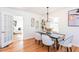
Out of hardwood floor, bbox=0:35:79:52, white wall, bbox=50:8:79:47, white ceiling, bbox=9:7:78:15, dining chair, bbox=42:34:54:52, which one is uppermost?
white ceiling, bbox=9:7:78:15

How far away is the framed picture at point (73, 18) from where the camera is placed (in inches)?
98.4

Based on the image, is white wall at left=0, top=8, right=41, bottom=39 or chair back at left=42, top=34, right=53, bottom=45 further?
chair back at left=42, top=34, right=53, bottom=45

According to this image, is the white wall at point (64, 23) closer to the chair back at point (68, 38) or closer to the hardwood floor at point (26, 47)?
the chair back at point (68, 38)

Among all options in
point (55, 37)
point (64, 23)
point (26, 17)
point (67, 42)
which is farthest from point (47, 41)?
point (26, 17)

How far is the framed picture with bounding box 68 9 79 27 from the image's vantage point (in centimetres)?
250

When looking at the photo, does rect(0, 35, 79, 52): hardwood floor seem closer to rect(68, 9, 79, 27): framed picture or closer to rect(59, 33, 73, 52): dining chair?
rect(59, 33, 73, 52): dining chair

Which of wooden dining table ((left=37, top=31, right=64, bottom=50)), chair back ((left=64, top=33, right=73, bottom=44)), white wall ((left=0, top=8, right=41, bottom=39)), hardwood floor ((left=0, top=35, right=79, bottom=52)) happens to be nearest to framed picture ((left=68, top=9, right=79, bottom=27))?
A: chair back ((left=64, top=33, right=73, bottom=44))

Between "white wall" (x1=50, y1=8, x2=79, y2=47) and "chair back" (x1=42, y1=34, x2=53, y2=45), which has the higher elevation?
"white wall" (x1=50, y1=8, x2=79, y2=47)

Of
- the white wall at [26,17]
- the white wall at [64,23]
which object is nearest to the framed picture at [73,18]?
the white wall at [64,23]

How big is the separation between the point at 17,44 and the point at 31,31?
47 cm

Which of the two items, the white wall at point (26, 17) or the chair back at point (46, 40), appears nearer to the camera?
the white wall at point (26, 17)

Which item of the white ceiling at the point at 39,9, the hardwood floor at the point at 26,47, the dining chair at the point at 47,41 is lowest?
the hardwood floor at the point at 26,47
